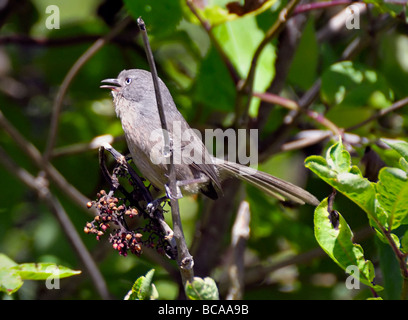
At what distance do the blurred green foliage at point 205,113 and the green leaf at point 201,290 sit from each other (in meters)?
1.34

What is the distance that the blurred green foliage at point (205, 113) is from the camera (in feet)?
10.8

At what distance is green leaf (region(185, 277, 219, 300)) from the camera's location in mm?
1961

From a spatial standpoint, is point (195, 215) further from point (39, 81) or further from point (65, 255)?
point (39, 81)

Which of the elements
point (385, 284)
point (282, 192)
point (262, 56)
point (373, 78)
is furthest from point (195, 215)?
point (385, 284)

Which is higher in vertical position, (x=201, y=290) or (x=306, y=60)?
(x=306, y=60)

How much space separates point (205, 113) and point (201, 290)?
6.75ft

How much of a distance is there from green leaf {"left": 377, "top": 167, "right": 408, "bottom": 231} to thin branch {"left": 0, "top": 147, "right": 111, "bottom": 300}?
5.65ft

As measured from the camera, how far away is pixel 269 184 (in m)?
3.30

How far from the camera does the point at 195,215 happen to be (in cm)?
404

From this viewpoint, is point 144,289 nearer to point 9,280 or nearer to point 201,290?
point 201,290

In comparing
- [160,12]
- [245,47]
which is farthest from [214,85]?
[160,12]

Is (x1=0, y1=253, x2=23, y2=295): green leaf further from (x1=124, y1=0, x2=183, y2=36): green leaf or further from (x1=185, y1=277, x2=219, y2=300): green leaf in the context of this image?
(x1=124, y1=0, x2=183, y2=36): green leaf

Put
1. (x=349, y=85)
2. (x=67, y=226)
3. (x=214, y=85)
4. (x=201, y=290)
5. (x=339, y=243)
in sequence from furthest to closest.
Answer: (x=214, y=85)
(x=67, y=226)
(x=349, y=85)
(x=339, y=243)
(x=201, y=290)
